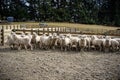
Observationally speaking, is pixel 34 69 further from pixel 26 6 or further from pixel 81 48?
pixel 26 6

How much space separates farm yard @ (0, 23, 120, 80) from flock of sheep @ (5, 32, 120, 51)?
376 mm

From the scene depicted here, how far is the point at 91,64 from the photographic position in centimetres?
1150

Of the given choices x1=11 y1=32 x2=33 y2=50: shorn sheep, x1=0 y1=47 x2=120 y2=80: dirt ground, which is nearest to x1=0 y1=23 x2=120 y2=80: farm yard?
x1=0 y1=47 x2=120 y2=80: dirt ground

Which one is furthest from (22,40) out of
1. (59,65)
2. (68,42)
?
(59,65)

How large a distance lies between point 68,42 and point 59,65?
2706mm

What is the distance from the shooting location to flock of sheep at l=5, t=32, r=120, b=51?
44.9ft

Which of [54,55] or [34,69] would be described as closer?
[34,69]

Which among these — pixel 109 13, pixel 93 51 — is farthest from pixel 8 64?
pixel 109 13

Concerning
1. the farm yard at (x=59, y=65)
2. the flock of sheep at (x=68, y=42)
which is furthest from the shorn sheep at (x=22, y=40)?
the farm yard at (x=59, y=65)

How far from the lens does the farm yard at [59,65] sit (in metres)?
10.4

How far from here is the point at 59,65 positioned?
449 inches

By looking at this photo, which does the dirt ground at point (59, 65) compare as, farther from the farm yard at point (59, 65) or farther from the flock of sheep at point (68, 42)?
the flock of sheep at point (68, 42)

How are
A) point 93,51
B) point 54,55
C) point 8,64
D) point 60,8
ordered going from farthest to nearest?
point 60,8, point 93,51, point 54,55, point 8,64

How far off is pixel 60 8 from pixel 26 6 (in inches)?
164
